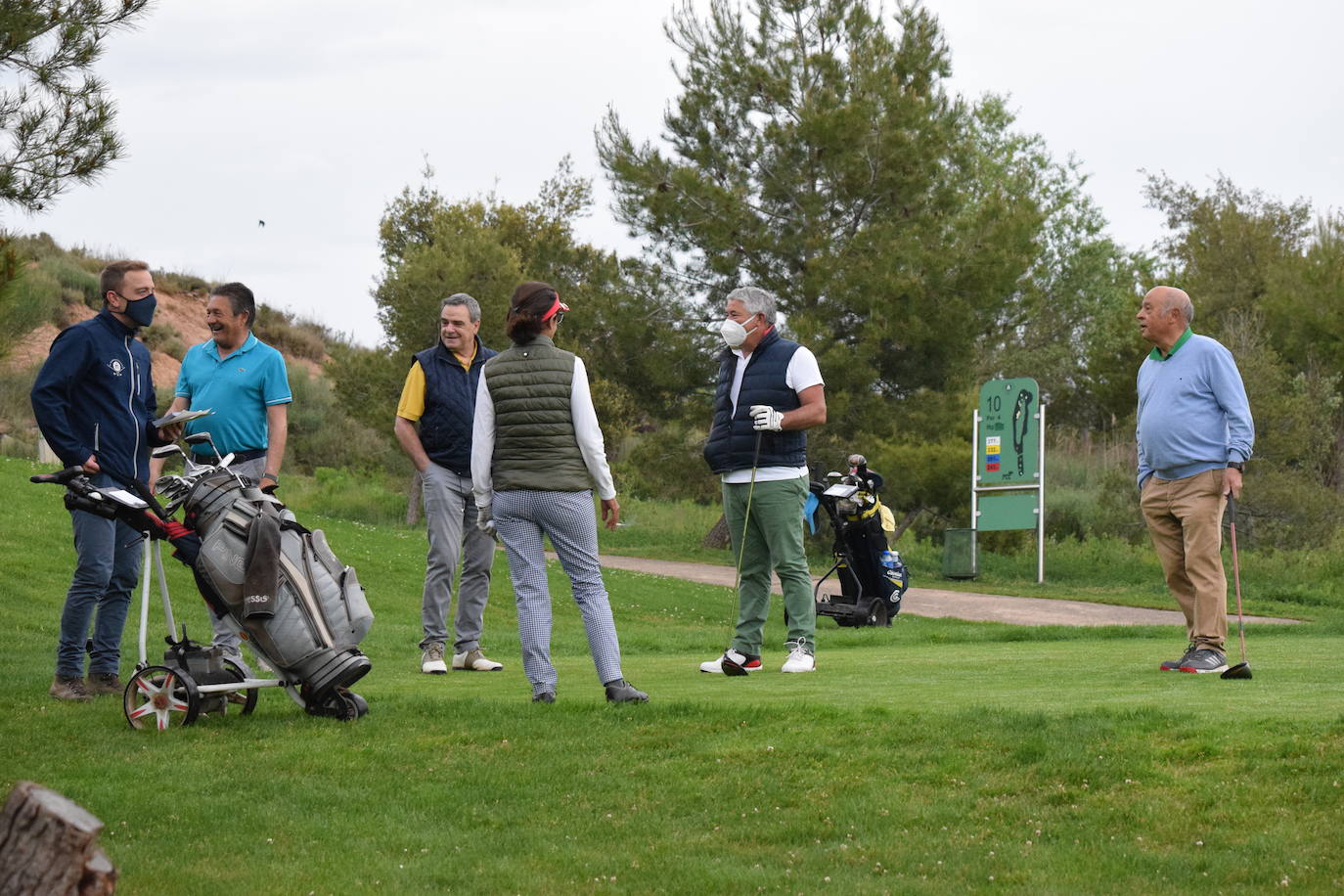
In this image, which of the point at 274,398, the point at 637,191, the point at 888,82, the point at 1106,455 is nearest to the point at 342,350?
the point at 637,191

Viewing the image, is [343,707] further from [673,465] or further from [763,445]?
[673,465]

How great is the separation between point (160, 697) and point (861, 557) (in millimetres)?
8669

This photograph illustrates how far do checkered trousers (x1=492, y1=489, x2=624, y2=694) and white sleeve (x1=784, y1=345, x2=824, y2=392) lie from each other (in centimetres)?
147

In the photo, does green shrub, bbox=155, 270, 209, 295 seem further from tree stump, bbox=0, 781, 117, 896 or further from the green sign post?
tree stump, bbox=0, 781, 117, 896

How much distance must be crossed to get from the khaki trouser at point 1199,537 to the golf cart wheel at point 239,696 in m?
4.81

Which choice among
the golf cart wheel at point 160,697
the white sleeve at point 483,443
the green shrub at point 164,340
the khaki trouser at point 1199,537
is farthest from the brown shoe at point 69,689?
the green shrub at point 164,340

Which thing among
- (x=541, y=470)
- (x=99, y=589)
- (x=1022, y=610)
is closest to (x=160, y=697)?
(x=99, y=589)

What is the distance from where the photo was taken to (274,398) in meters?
8.84

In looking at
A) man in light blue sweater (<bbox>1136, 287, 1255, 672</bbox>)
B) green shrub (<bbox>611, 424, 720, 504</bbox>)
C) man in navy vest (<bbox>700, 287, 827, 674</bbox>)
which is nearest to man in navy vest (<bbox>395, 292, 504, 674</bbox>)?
man in navy vest (<bbox>700, 287, 827, 674</bbox>)

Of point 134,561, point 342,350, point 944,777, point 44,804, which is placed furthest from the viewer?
point 342,350

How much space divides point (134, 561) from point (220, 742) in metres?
1.79

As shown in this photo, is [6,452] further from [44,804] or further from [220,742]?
[44,804]

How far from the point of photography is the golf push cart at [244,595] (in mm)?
7109

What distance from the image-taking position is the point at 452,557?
947cm
